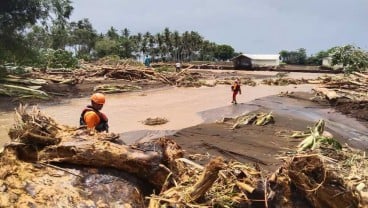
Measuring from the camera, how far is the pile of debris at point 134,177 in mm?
4980

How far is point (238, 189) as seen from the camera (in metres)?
5.27

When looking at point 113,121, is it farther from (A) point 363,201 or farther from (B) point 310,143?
(A) point 363,201

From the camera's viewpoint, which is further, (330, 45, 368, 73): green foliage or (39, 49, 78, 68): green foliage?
(330, 45, 368, 73): green foliage

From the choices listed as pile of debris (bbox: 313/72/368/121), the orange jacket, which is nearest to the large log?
the orange jacket

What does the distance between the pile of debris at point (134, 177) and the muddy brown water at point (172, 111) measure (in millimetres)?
6036

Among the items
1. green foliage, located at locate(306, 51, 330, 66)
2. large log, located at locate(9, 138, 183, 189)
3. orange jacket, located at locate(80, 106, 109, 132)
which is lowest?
green foliage, located at locate(306, 51, 330, 66)

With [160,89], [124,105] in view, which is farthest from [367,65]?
[124,105]

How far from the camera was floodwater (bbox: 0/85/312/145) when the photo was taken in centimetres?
1398

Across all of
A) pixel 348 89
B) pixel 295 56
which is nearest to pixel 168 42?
pixel 295 56

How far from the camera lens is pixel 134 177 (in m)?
5.52

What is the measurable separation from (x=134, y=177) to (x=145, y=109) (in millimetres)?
13337

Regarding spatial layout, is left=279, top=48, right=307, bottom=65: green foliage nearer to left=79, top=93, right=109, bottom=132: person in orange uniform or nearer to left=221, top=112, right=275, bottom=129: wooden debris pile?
left=221, top=112, right=275, bottom=129: wooden debris pile

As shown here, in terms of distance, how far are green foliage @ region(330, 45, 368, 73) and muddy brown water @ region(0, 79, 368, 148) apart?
12.9 meters

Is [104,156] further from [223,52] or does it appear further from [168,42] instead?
[223,52]
